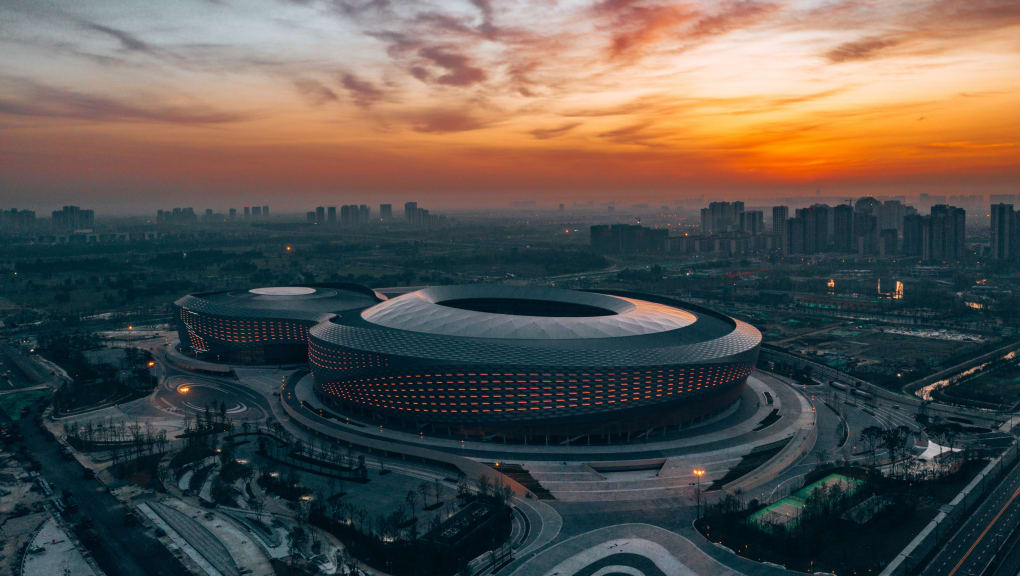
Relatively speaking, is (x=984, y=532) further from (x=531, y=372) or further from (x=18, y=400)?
(x=18, y=400)

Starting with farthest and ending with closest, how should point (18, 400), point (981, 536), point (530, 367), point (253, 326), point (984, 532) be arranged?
1. point (253, 326)
2. point (18, 400)
3. point (530, 367)
4. point (984, 532)
5. point (981, 536)

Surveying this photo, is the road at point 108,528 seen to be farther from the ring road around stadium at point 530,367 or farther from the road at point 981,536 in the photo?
the road at point 981,536

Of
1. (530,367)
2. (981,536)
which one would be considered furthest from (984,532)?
(530,367)

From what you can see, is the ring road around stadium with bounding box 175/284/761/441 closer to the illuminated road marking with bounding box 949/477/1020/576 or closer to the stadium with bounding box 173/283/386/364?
the stadium with bounding box 173/283/386/364

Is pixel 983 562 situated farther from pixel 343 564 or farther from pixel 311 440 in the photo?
pixel 311 440

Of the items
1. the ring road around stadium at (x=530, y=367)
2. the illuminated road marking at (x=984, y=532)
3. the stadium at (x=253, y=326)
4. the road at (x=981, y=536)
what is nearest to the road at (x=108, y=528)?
the ring road around stadium at (x=530, y=367)

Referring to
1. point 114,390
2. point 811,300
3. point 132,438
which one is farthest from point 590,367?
point 811,300

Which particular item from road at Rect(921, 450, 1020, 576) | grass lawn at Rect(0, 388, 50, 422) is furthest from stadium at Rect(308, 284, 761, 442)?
grass lawn at Rect(0, 388, 50, 422)
